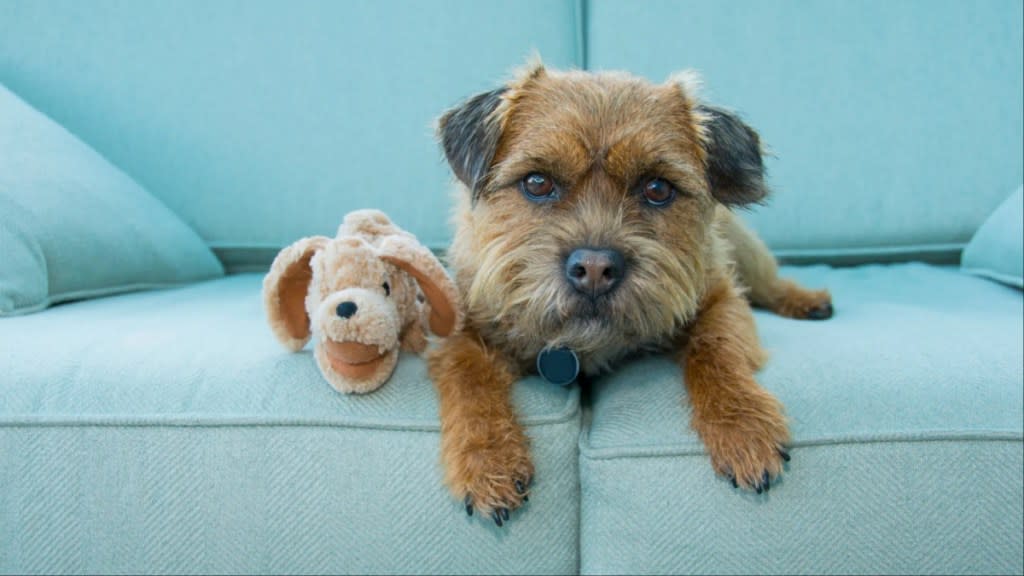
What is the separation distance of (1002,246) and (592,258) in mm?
1912

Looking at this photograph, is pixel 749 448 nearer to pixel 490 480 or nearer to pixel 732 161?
pixel 490 480

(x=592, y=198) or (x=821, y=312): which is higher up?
(x=592, y=198)

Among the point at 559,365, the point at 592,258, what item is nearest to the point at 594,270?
the point at 592,258

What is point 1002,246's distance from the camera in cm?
241

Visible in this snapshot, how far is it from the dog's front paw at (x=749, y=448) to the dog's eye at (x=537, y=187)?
2.14 feet

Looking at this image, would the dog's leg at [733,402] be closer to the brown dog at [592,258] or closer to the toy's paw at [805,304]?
the brown dog at [592,258]

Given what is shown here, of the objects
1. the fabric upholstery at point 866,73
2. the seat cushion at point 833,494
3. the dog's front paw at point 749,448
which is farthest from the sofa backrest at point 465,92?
the dog's front paw at point 749,448

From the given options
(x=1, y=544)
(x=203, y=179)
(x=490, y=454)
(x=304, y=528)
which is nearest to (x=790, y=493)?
(x=490, y=454)

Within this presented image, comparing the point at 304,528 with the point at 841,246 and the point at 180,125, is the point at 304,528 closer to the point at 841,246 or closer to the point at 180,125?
the point at 180,125

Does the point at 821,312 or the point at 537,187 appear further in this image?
the point at 821,312

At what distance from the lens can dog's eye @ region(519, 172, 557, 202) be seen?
1.62 meters

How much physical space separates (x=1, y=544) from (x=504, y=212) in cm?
133

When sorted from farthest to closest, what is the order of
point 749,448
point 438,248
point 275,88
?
point 438,248, point 275,88, point 749,448

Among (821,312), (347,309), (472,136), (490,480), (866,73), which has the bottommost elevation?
(821,312)
